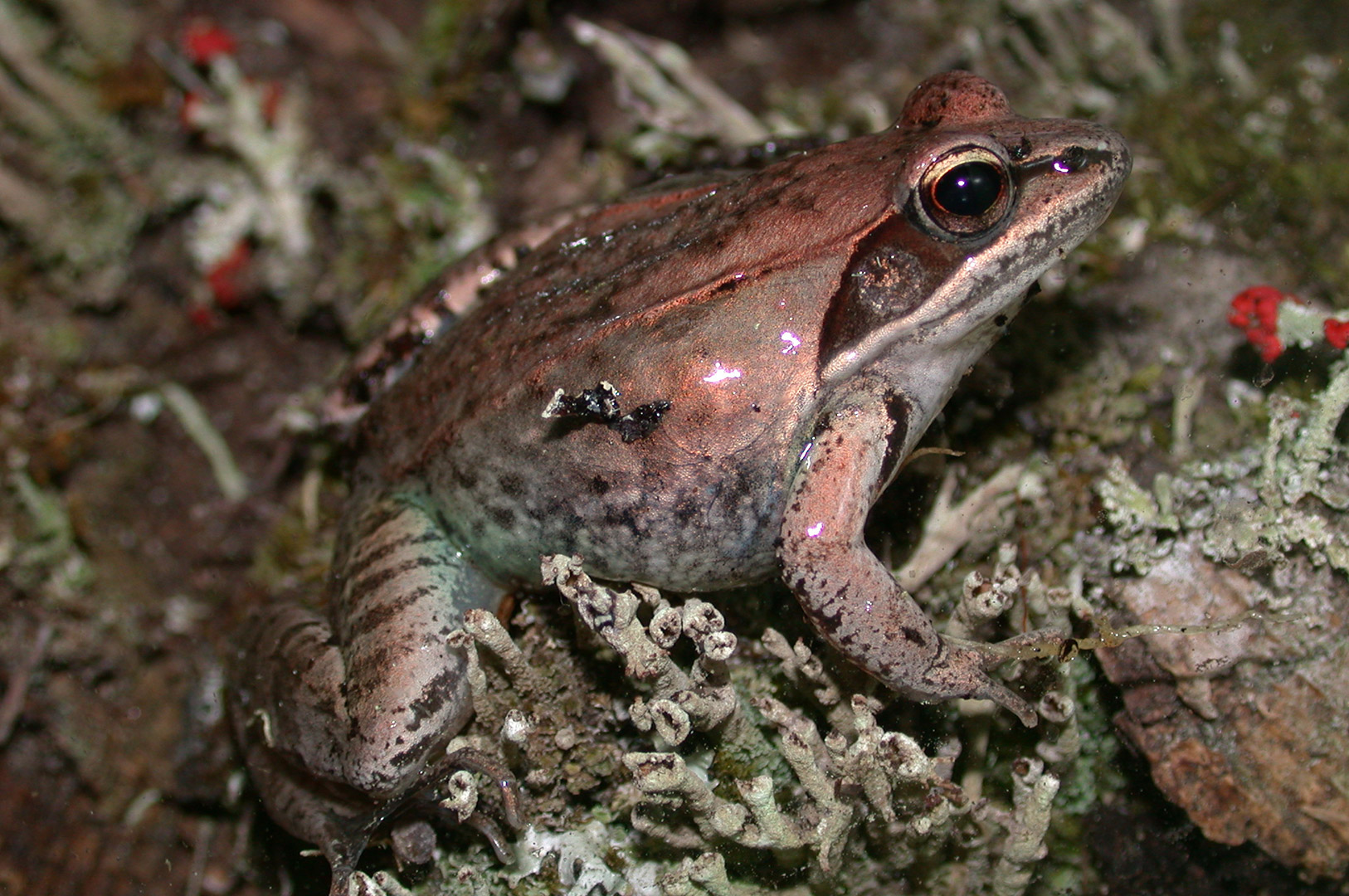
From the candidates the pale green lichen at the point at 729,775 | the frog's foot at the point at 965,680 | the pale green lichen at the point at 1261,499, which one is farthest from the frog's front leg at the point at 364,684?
the pale green lichen at the point at 1261,499

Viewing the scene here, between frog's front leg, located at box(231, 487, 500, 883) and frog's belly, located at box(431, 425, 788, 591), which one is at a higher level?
frog's belly, located at box(431, 425, 788, 591)

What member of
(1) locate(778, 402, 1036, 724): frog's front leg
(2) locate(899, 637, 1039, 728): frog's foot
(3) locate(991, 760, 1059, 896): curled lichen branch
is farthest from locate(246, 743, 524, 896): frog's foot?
(3) locate(991, 760, 1059, 896): curled lichen branch

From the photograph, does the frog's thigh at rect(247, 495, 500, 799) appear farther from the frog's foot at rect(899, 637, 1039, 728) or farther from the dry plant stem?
the dry plant stem

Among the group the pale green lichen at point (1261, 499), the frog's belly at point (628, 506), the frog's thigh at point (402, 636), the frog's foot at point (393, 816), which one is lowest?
the frog's foot at point (393, 816)

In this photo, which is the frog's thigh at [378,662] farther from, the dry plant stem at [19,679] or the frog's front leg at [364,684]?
the dry plant stem at [19,679]

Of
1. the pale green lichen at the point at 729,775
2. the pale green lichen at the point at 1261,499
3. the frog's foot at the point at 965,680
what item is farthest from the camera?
the pale green lichen at the point at 1261,499

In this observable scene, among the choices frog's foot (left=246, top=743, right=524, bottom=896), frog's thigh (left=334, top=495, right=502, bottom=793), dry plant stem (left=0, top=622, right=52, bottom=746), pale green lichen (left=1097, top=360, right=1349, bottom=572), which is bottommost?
dry plant stem (left=0, top=622, right=52, bottom=746)

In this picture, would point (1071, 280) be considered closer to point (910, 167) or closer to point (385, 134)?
point (910, 167)
